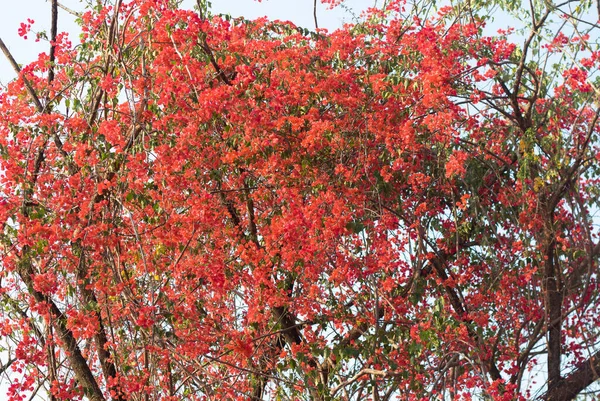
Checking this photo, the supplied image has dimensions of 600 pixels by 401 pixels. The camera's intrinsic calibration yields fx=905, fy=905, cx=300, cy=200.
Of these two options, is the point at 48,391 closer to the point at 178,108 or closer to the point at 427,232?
the point at 178,108

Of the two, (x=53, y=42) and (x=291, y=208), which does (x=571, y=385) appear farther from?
(x=53, y=42)

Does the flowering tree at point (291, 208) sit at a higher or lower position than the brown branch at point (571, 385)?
higher

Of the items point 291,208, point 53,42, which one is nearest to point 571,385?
point 291,208

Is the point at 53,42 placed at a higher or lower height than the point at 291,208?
higher

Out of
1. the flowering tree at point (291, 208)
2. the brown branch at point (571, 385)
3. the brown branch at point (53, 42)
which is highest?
the brown branch at point (53, 42)

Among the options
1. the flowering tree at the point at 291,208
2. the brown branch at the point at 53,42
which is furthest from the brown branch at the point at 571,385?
the brown branch at the point at 53,42

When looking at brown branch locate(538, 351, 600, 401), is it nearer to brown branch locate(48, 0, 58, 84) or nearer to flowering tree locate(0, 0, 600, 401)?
flowering tree locate(0, 0, 600, 401)

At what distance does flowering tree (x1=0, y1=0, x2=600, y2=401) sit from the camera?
6949 mm

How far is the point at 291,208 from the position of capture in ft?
23.9

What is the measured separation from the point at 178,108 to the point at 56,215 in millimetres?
1281

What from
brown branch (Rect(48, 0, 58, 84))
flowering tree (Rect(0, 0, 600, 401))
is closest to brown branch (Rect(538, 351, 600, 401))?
flowering tree (Rect(0, 0, 600, 401))

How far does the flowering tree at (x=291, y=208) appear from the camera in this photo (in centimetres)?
695

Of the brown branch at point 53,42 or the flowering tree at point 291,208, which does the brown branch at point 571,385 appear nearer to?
the flowering tree at point 291,208

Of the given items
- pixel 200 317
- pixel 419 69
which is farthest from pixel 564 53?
pixel 200 317
